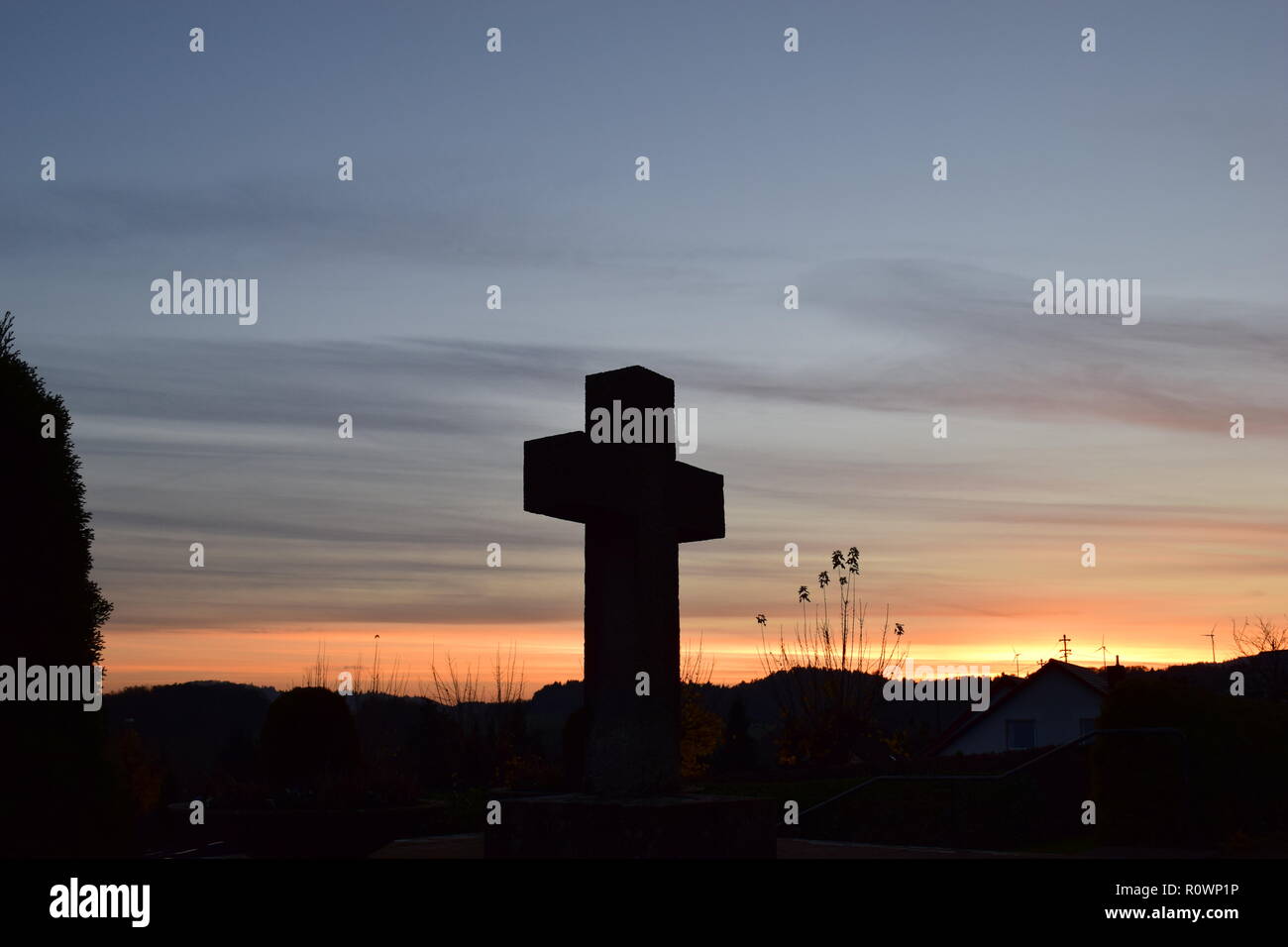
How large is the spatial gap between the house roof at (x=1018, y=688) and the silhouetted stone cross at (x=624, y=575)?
44.5 metres

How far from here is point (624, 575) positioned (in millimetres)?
10141

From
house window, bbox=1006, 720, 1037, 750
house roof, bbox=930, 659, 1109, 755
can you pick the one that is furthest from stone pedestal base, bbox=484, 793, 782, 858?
house window, bbox=1006, 720, 1037, 750

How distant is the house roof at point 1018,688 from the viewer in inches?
2096

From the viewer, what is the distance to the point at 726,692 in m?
121

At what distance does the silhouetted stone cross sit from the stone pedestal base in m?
0.39

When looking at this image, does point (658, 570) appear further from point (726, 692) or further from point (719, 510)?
point (726, 692)

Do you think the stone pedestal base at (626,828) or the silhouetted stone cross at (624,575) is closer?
the stone pedestal base at (626,828)

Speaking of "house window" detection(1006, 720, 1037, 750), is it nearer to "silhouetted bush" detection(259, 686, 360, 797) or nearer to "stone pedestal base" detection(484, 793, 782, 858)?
"silhouetted bush" detection(259, 686, 360, 797)

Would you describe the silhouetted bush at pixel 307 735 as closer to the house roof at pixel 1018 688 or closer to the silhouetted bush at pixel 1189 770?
the silhouetted bush at pixel 1189 770

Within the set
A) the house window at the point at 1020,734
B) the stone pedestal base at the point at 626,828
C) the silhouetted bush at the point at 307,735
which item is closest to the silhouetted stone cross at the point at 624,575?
the stone pedestal base at the point at 626,828

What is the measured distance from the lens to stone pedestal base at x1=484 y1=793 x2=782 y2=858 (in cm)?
905
